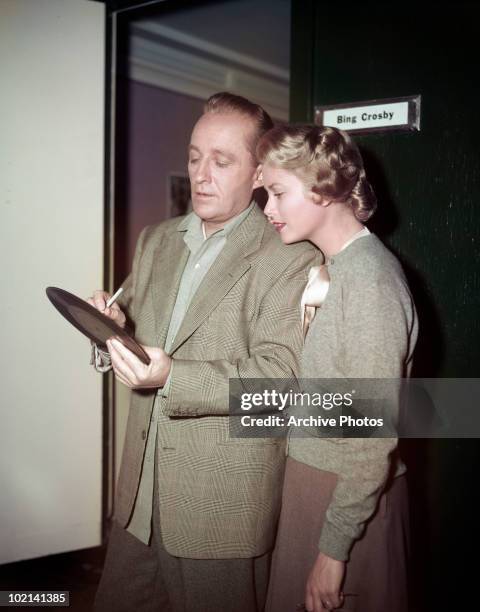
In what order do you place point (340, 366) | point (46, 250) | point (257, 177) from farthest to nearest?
point (46, 250)
point (257, 177)
point (340, 366)

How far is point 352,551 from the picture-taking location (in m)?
1.28

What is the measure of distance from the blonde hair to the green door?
41 centimetres

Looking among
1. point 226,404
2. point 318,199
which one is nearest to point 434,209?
point 318,199

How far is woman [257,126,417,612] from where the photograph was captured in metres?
1.20

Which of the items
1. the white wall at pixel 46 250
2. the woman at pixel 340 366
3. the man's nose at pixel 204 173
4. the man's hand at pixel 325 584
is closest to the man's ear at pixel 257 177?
the man's nose at pixel 204 173

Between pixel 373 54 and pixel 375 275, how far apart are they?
2.92 ft

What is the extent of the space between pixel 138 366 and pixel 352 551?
0.63 m

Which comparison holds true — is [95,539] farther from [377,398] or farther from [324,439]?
[377,398]

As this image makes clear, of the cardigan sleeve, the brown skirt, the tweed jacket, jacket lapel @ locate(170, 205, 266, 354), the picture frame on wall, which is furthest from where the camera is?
the picture frame on wall

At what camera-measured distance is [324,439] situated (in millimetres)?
1321

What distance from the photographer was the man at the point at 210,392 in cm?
141

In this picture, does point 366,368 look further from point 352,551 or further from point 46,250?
point 46,250

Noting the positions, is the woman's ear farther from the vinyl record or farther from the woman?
the vinyl record

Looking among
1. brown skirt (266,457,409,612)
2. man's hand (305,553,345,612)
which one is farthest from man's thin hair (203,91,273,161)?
man's hand (305,553,345,612)
